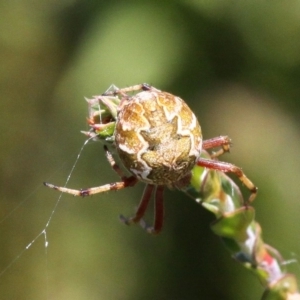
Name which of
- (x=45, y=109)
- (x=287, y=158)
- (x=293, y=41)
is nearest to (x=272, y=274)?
(x=287, y=158)

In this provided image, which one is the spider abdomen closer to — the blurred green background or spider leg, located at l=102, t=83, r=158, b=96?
spider leg, located at l=102, t=83, r=158, b=96

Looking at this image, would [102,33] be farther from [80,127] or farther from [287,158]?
[287,158]

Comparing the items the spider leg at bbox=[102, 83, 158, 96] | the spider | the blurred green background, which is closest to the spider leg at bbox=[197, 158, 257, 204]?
the spider

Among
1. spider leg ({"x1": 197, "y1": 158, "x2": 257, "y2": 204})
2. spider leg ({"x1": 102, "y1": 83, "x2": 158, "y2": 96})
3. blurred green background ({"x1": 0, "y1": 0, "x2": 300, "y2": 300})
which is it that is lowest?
blurred green background ({"x1": 0, "y1": 0, "x2": 300, "y2": 300})

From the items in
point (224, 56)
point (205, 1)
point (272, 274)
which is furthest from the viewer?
point (224, 56)

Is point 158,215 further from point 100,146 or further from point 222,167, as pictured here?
point 100,146

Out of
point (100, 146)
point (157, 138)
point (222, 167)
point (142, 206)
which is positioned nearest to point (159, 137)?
point (157, 138)
